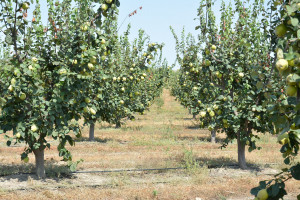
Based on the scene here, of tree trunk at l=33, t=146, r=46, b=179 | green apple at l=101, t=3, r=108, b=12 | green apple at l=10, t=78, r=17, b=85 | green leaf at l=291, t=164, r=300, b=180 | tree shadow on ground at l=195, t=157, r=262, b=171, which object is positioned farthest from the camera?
tree shadow on ground at l=195, t=157, r=262, b=171

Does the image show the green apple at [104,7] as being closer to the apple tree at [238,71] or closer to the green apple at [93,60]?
the green apple at [93,60]

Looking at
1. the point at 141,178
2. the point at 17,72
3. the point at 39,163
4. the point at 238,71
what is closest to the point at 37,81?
the point at 17,72

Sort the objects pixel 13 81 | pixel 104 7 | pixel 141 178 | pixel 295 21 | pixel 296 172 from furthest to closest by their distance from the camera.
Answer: pixel 141 178, pixel 13 81, pixel 104 7, pixel 296 172, pixel 295 21

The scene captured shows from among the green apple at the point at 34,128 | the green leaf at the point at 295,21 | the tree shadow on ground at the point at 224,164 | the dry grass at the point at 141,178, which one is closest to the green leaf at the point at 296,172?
the green leaf at the point at 295,21

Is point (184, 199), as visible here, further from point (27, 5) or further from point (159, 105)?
point (159, 105)

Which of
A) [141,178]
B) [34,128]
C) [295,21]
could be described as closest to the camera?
[295,21]

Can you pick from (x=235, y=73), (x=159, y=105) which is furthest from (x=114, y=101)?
(x=159, y=105)

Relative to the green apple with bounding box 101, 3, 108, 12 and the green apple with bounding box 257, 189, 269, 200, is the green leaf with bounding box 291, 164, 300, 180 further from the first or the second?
the green apple with bounding box 101, 3, 108, 12

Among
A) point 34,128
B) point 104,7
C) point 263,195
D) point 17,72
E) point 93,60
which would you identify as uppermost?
point 104,7

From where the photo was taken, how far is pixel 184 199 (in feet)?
19.1

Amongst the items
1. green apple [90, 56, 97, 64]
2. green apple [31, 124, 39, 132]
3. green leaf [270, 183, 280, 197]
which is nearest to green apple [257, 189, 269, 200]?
green leaf [270, 183, 280, 197]

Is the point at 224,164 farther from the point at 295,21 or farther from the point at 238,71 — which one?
the point at 295,21

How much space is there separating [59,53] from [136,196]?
10.5 feet

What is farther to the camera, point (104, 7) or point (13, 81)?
point (13, 81)
